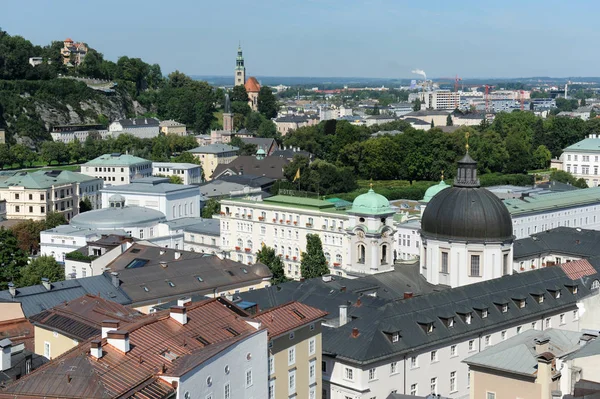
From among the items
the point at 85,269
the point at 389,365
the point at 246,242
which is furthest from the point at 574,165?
the point at 389,365

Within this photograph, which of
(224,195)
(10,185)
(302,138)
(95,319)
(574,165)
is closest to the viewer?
(95,319)

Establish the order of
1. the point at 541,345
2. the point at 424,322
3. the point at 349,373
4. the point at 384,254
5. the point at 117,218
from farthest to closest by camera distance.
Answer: the point at 117,218
the point at 384,254
the point at 424,322
the point at 349,373
the point at 541,345

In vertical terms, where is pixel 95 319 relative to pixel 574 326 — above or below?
above

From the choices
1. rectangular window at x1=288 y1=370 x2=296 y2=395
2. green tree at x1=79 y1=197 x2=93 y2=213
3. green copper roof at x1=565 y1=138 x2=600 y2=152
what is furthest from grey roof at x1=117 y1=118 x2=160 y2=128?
rectangular window at x1=288 y1=370 x2=296 y2=395

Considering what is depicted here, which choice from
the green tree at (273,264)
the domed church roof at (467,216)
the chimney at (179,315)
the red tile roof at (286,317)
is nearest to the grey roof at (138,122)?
the green tree at (273,264)

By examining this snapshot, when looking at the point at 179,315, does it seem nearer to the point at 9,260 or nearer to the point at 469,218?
the point at 469,218

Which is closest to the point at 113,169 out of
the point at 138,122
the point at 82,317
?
the point at 138,122

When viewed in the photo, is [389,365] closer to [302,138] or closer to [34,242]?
[34,242]
